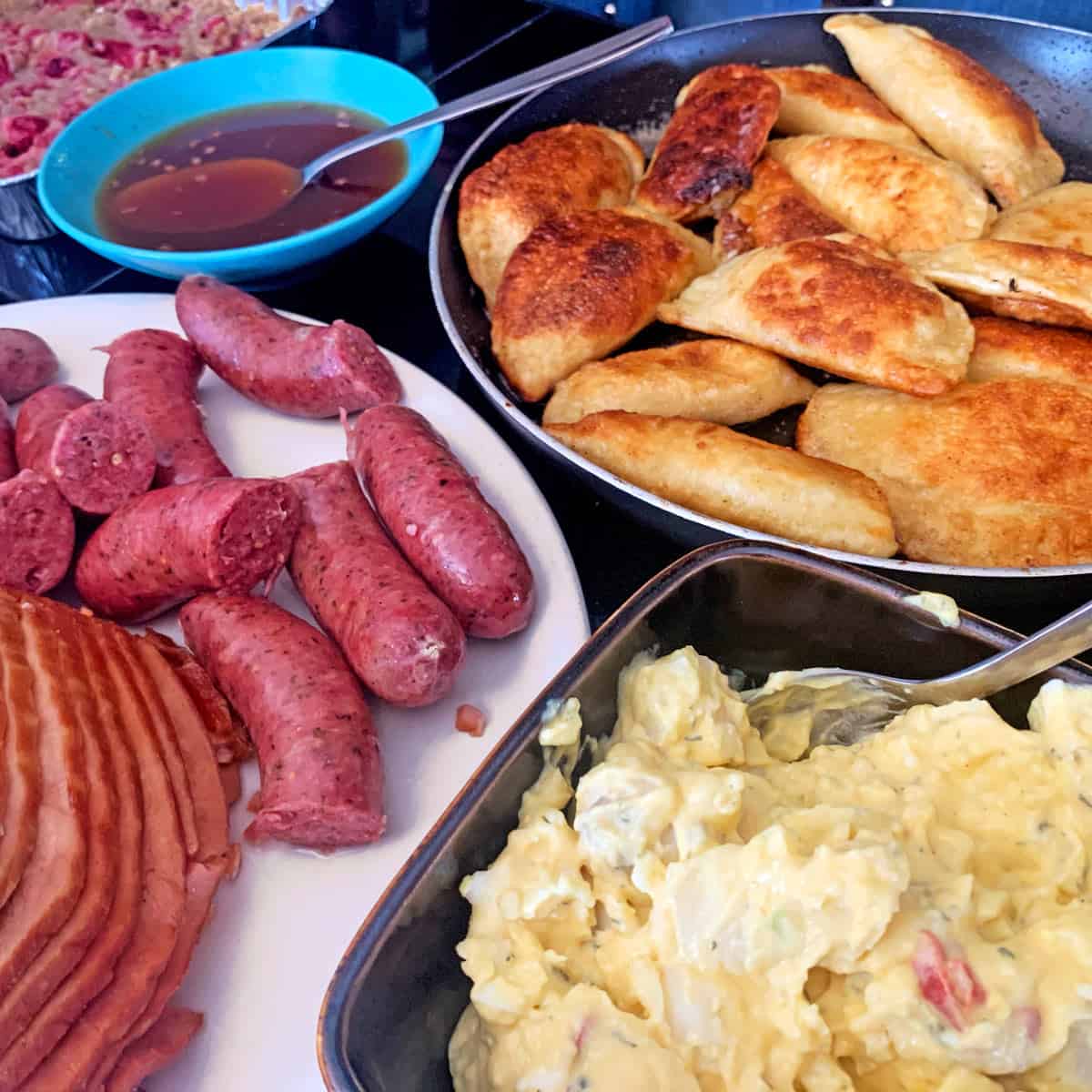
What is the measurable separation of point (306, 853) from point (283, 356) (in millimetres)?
951

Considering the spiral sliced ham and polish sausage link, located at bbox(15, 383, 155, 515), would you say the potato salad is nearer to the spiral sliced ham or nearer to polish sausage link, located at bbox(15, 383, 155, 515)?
the spiral sliced ham

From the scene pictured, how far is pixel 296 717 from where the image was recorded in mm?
1405

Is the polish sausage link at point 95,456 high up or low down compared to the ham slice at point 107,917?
up

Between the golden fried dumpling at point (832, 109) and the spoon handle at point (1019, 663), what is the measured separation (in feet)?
5.29

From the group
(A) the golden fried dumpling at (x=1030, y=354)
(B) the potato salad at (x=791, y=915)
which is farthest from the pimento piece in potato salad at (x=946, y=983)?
(A) the golden fried dumpling at (x=1030, y=354)

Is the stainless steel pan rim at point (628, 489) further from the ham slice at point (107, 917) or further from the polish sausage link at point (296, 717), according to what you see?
the ham slice at point (107, 917)

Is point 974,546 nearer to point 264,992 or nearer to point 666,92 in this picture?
point 264,992

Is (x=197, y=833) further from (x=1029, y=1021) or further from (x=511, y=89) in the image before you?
(x=511, y=89)

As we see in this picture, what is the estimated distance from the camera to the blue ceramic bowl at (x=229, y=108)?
2109 mm

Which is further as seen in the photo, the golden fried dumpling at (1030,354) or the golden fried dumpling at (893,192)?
the golden fried dumpling at (893,192)

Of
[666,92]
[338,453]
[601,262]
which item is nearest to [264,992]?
[338,453]

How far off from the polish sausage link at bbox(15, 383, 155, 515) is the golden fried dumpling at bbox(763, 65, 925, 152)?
5.43ft

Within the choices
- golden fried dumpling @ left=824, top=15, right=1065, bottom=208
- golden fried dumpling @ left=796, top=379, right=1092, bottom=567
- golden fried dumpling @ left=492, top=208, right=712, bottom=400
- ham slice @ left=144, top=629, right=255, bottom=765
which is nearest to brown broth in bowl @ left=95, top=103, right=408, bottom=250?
golden fried dumpling @ left=492, top=208, right=712, bottom=400

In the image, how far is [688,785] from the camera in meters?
0.98
